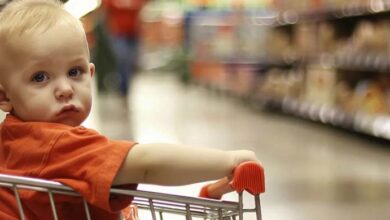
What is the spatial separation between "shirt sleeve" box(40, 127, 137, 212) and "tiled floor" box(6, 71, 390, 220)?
1.88 meters

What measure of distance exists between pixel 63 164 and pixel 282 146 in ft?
15.1

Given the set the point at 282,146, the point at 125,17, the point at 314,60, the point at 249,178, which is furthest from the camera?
the point at 125,17

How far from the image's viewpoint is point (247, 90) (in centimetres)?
934

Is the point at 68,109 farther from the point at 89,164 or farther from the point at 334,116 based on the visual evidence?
the point at 334,116

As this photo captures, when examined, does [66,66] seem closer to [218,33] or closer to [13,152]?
[13,152]

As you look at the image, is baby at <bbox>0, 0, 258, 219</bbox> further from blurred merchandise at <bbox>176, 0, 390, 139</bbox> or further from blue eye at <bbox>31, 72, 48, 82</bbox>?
blurred merchandise at <bbox>176, 0, 390, 139</bbox>

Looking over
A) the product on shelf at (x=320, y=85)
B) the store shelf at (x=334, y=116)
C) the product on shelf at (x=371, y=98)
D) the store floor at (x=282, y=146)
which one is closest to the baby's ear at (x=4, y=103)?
the store floor at (x=282, y=146)

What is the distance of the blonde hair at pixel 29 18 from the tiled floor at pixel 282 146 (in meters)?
1.90

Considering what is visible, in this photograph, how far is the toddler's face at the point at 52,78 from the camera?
1.37 metres

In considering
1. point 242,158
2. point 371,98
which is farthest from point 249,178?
point 371,98

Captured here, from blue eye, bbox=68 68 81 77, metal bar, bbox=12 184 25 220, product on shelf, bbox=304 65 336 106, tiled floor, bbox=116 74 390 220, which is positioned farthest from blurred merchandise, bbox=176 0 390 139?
metal bar, bbox=12 184 25 220

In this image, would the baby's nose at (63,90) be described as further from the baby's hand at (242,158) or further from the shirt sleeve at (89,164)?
the baby's hand at (242,158)

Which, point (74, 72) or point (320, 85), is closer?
point (74, 72)

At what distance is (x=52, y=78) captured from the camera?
139 cm
